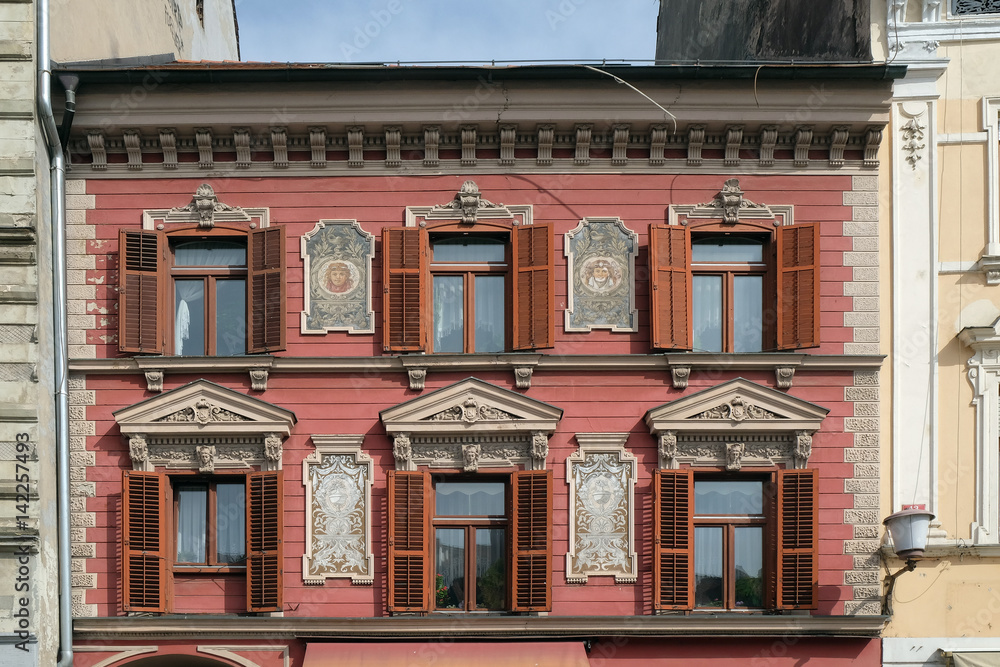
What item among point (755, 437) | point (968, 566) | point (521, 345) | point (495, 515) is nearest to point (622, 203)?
point (521, 345)

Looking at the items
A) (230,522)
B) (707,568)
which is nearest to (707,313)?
(707,568)

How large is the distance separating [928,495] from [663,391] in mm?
3925

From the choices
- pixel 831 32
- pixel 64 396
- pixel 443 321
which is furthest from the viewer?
pixel 831 32

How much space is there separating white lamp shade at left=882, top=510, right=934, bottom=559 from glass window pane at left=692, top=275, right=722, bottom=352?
334 centimetres

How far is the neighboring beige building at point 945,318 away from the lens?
14156 mm

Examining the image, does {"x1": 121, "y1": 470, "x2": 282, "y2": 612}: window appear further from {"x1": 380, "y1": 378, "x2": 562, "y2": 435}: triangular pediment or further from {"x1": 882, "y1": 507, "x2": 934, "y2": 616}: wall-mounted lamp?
{"x1": 882, "y1": 507, "x2": 934, "y2": 616}: wall-mounted lamp

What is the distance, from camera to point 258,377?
1441 centimetres

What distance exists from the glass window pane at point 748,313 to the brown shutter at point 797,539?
1.93 meters

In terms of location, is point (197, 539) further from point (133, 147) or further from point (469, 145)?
point (469, 145)

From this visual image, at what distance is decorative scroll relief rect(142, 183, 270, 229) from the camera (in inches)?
587

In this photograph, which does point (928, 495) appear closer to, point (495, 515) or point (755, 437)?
point (755, 437)

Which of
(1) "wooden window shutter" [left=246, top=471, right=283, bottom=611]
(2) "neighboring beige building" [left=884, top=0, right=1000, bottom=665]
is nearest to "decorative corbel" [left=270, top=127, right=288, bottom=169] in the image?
(1) "wooden window shutter" [left=246, top=471, right=283, bottom=611]

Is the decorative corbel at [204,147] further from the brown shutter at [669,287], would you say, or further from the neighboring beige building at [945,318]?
the neighboring beige building at [945,318]

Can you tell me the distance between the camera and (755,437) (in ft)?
47.4
